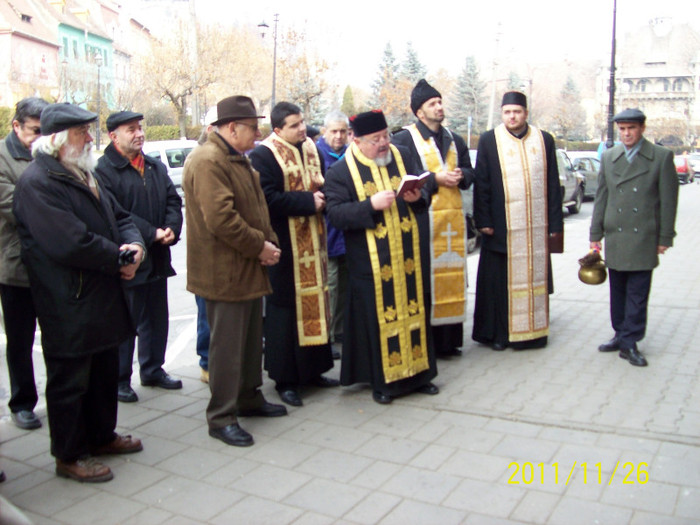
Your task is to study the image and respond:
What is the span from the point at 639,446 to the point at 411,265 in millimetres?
1875

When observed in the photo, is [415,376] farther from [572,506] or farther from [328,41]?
[328,41]

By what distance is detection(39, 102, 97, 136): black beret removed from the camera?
394cm

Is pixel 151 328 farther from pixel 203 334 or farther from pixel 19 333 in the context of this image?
pixel 19 333

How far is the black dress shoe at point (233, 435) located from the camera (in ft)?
14.8

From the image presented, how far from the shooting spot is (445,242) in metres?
6.27

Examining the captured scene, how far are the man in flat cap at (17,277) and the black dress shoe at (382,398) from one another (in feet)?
7.34

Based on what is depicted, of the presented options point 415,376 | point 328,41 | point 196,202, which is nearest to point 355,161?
point 196,202

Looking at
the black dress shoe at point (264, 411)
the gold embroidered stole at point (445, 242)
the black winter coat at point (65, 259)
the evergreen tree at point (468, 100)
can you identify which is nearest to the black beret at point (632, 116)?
the gold embroidered stole at point (445, 242)

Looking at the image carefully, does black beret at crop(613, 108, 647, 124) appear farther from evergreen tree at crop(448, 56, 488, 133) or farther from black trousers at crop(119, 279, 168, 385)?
evergreen tree at crop(448, 56, 488, 133)

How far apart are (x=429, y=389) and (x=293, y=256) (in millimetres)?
1370

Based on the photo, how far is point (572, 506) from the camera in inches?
142

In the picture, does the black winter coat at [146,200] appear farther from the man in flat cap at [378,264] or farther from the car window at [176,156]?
the car window at [176,156]
